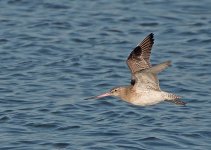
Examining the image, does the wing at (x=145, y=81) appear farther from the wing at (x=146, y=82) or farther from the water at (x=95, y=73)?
the water at (x=95, y=73)

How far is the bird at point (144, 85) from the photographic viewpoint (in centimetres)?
1164

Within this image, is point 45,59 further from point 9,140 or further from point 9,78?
point 9,140

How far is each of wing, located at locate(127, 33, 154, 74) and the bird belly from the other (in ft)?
1.57

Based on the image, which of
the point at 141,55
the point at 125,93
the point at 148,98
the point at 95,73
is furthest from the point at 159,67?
the point at 95,73

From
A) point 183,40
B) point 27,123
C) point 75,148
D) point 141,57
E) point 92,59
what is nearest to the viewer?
point 141,57

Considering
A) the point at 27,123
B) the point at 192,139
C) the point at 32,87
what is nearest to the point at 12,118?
the point at 27,123

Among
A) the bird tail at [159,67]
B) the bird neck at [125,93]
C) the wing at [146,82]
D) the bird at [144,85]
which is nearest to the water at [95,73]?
the bird neck at [125,93]

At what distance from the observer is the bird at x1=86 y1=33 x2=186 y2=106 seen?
1164 centimetres

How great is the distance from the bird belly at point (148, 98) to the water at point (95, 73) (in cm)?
156

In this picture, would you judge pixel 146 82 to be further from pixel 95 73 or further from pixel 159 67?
pixel 95 73

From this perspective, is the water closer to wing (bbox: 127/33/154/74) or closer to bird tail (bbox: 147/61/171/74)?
wing (bbox: 127/33/154/74)

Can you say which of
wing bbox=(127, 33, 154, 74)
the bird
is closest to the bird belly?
the bird

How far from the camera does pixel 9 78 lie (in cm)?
1664

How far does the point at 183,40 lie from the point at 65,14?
3.48 meters
